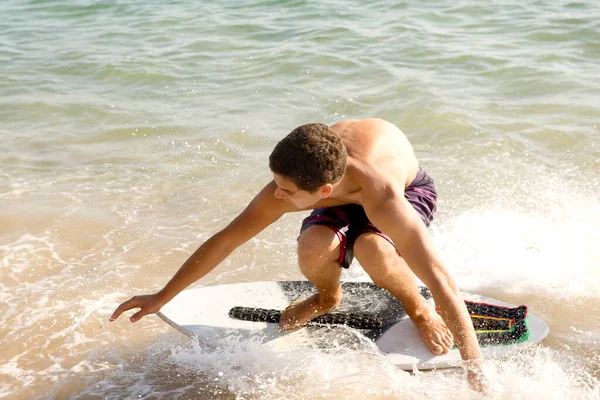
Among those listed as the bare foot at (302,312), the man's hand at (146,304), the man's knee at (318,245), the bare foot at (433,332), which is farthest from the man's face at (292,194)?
the bare foot at (433,332)

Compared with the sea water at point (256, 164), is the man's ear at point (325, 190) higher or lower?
higher

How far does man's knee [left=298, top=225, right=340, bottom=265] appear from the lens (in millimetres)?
3975

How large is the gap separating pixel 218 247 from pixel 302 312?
770 millimetres

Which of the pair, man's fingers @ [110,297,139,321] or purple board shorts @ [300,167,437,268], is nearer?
man's fingers @ [110,297,139,321]

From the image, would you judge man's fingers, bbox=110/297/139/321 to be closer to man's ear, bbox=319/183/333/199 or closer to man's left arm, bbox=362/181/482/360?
man's ear, bbox=319/183/333/199

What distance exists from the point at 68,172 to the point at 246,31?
5.76 m

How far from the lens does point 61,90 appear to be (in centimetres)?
981

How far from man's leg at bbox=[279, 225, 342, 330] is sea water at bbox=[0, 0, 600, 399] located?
0.96ft

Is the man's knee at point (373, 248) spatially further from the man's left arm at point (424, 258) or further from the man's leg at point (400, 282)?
the man's left arm at point (424, 258)

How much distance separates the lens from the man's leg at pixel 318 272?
398cm

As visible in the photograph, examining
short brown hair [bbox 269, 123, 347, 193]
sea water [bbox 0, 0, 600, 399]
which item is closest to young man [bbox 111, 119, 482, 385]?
short brown hair [bbox 269, 123, 347, 193]

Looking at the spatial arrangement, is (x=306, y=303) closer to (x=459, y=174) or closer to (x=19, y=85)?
(x=459, y=174)

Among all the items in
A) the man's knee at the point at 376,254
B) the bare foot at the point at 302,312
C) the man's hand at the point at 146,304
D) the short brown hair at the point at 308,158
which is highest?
the short brown hair at the point at 308,158

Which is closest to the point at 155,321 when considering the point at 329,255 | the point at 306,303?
the point at 306,303
